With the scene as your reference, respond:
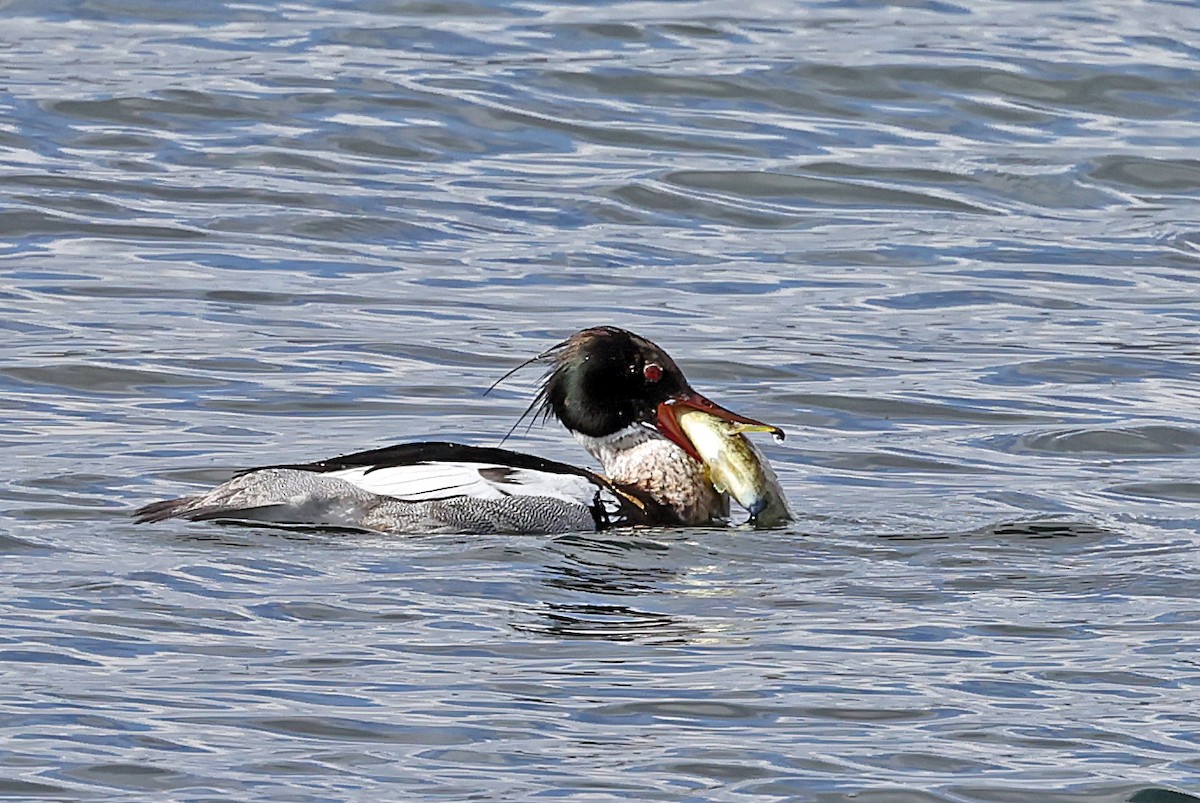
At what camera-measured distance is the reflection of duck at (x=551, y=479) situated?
32.8 ft

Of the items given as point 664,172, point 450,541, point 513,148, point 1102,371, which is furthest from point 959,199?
point 450,541

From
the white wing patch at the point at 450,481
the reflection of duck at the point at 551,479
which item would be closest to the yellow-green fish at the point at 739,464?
the reflection of duck at the point at 551,479

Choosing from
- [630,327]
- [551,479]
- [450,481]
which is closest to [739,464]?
[551,479]

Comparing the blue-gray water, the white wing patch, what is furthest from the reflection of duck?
the blue-gray water

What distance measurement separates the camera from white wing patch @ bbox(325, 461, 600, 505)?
32.9 feet

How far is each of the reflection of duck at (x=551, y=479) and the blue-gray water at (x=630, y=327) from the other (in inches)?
7.0

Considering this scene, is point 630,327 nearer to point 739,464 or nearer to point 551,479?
point 739,464

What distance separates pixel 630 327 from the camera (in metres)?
14.6

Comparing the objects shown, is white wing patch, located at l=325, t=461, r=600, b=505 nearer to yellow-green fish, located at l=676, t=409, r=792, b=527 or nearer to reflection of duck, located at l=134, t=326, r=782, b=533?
reflection of duck, located at l=134, t=326, r=782, b=533

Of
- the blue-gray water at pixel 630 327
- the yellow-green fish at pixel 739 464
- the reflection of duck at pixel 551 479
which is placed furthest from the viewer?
the yellow-green fish at pixel 739 464

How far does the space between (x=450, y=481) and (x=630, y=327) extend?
4.60 meters

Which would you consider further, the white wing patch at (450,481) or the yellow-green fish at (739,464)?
the yellow-green fish at (739,464)

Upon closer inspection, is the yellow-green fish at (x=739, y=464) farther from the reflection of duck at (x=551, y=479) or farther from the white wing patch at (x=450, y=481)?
the white wing patch at (x=450, y=481)

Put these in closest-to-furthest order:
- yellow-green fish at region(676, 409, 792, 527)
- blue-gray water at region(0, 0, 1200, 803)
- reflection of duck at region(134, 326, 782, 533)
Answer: blue-gray water at region(0, 0, 1200, 803), reflection of duck at region(134, 326, 782, 533), yellow-green fish at region(676, 409, 792, 527)
